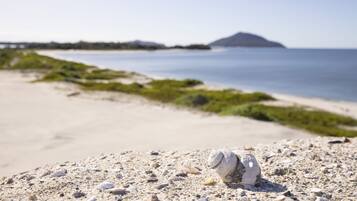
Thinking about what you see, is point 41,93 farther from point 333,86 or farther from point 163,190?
point 333,86

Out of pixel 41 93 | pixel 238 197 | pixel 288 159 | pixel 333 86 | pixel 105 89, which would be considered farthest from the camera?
pixel 333 86

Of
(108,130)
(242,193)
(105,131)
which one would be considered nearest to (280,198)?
(242,193)

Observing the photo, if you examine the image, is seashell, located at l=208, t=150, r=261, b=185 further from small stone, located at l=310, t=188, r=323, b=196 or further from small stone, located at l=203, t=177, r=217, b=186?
small stone, located at l=310, t=188, r=323, b=196

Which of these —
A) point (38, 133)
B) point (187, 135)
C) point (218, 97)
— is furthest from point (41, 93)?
point (187, 135)

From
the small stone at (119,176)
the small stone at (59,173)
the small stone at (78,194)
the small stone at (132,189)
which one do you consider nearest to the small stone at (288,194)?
the small stone at (132,189)

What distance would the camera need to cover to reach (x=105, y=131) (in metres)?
15.9

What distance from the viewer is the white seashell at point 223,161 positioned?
6453 mm

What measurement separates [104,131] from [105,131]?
30 mm

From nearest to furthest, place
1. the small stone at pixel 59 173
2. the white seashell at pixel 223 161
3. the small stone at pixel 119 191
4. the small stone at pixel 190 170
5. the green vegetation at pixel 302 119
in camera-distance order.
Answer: the white seashell at pixel 223 161 → the small stone at pixel 119 191 → the small stone at pixel 190 170 → the small stone at pixel 59 173 → the green vegetation at pixel 302 119

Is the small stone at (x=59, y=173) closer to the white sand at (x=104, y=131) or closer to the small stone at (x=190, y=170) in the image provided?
the small stone at (x=190, y=170)

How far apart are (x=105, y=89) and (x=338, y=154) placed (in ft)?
79.5

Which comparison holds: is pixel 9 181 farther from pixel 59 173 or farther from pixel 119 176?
pixel 119 176

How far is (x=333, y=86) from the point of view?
55.2 m

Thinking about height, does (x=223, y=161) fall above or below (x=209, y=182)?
above
